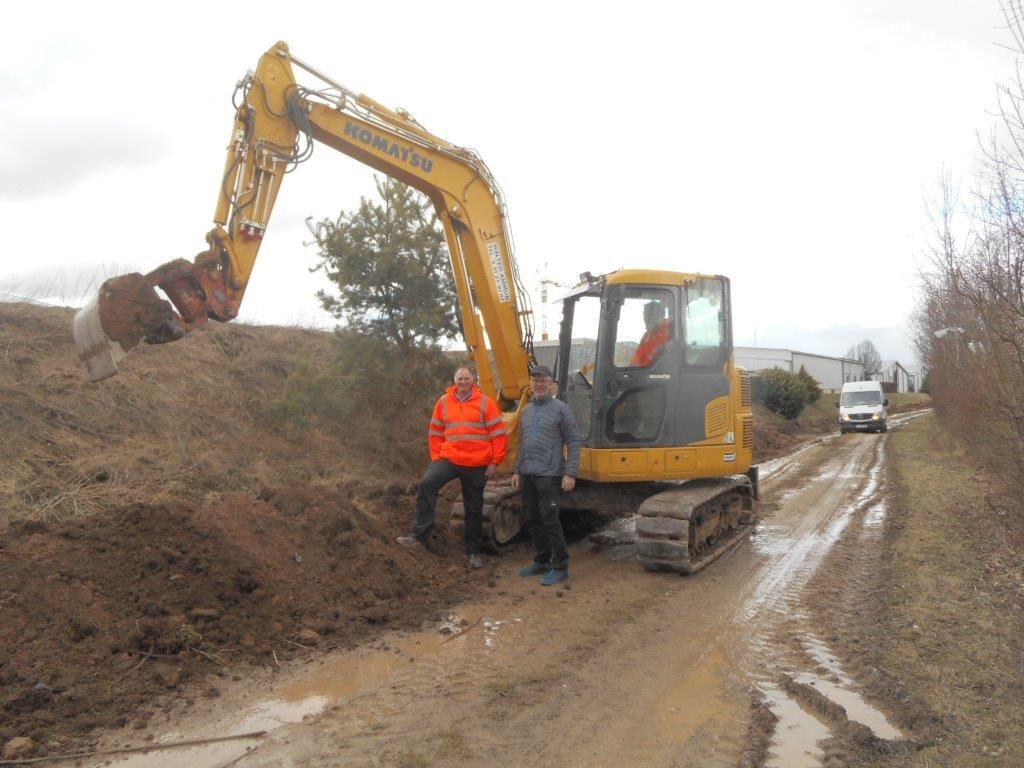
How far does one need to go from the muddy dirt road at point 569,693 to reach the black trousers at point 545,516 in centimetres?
33

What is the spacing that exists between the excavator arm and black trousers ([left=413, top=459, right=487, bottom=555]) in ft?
4.29

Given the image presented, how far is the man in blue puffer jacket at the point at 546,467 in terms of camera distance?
6.58 m

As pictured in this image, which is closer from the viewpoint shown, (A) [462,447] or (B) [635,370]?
(A) [462,447]

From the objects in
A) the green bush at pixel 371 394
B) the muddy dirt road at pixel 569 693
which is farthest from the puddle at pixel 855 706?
the green bush at pixel 371 394

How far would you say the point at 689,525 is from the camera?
6.86 m

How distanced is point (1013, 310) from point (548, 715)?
16.4ft

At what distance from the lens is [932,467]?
48.9ft

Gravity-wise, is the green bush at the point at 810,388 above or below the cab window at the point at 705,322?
below

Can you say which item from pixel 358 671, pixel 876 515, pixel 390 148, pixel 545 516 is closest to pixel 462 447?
pixel 545 516

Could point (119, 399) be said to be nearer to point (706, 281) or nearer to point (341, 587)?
point (341, 587)

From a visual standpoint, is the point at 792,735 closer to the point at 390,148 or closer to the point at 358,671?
the point at 358,671

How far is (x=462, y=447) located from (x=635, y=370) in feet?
6.14

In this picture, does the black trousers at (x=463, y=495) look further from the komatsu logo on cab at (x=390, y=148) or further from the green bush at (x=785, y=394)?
the green bush at (x=785, y=394)

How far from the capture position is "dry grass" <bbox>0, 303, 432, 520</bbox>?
722 centimetres
